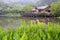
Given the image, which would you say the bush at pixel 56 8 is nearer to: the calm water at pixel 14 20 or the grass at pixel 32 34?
the calm water at pixel 14 20

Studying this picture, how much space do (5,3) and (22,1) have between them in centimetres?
27

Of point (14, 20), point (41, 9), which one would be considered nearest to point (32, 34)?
point (14, 20)

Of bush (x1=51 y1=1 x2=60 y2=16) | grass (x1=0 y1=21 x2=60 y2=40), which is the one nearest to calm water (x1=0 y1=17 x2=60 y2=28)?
bush (x1=51 y1=1 x2=60 y2=16)

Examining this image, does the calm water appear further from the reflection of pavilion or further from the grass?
the grass

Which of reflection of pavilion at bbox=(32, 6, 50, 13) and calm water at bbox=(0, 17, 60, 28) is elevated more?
reflection of pavilion at bbox=(32, 6, 50, 13)

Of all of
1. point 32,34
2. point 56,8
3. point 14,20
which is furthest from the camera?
point 56,8

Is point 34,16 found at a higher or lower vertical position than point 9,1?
lower

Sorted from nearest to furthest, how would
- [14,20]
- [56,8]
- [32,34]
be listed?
[32,34]
[14,20]
[56,8]

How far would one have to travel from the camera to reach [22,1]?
2.44 meters

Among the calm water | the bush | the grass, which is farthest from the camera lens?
the bush

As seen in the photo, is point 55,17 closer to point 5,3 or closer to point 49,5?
point 49,5

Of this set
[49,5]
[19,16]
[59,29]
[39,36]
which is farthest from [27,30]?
[49,5]

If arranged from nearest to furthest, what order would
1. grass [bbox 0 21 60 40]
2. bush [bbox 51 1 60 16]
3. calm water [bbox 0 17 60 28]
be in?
grass [bbox 0 21 60 40]
calm water [bbox 0 17 60 28]
bush [bbox 51 1 60 16]

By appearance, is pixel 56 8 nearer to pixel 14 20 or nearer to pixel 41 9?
pixel 41 9
